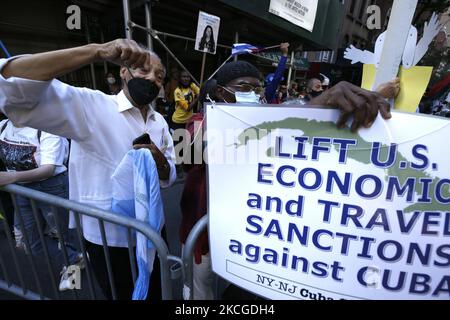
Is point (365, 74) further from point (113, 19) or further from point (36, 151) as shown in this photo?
point (113, 19)

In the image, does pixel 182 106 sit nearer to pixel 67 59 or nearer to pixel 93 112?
pixel 93 112

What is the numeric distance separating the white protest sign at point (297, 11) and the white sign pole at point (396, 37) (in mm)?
6058

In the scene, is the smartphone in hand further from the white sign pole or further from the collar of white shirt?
the white sign pole

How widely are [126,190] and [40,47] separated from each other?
16.5 ft

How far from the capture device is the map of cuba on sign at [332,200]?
0.85 meters

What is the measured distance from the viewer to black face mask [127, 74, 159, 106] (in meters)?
1.45

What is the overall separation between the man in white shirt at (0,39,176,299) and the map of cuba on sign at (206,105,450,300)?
23.7 inches

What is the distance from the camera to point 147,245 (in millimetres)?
1309

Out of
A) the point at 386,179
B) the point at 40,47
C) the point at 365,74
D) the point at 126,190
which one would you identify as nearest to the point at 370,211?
the point at 386,179

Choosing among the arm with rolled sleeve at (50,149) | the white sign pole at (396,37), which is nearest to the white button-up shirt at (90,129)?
the arm with rolled sleeve at (50,149)

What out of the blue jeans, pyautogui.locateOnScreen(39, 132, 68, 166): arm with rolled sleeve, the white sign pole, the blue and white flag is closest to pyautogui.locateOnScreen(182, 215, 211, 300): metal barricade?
the blue and white flag

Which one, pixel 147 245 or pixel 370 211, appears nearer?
pixel 370 211

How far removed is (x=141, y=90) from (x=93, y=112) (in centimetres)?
27

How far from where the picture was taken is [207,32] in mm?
4383
